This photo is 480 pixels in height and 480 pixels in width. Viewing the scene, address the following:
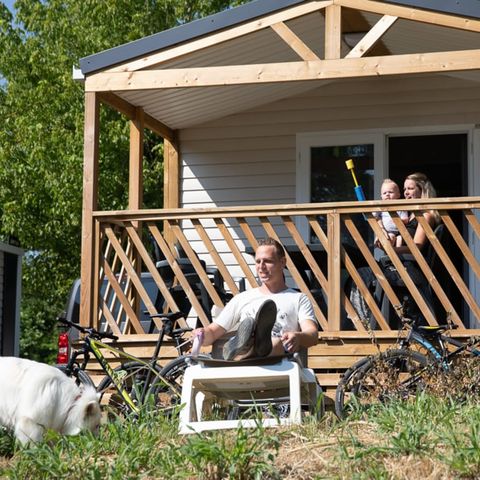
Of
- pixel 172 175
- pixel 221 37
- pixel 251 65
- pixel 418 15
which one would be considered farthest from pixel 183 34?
pixel 172 175

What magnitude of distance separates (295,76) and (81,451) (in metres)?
4.18

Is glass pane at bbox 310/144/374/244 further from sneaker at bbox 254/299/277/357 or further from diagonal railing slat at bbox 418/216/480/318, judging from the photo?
sneaker at bbox 254/299/277/357

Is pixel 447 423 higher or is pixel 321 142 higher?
pixel 321 142

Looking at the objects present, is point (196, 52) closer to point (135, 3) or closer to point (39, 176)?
point (39, 176)

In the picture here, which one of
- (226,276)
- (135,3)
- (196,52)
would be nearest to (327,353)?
(226,276)

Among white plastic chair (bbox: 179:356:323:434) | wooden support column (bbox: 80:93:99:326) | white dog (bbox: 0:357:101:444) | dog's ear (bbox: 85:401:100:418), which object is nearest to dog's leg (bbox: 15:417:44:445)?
white dog (bbox: 0:357:101:444)

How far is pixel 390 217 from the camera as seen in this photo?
8203 mm

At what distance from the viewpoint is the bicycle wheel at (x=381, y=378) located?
663cm

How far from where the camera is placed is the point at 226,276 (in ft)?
27.0

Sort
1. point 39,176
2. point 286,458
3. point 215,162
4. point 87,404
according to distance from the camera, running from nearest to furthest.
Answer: point 286,458, point 87,404, point 215,162, point 39,176

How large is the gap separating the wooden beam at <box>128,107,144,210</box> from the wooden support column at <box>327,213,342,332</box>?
2.61 meters

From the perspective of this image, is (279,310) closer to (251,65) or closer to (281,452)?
(281,452)

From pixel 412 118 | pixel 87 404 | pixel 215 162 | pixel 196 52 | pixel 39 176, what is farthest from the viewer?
pixel 39 176

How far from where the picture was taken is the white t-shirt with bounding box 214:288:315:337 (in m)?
6.20
